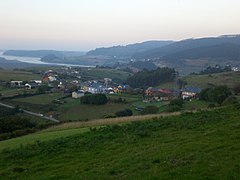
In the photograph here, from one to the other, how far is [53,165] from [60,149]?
2572 mm

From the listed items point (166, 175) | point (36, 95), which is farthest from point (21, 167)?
point (36, 95)

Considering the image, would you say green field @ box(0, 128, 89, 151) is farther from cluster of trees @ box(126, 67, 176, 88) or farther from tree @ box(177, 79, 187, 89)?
cluster of trees @ box(126, 67, 176, 88)

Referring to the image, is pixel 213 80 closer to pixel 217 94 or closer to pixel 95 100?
pixel 95 100

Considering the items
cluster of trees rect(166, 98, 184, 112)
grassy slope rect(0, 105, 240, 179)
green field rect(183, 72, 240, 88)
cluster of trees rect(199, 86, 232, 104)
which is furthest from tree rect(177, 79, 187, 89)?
grassy slope rect(0, 105, 240, 179)

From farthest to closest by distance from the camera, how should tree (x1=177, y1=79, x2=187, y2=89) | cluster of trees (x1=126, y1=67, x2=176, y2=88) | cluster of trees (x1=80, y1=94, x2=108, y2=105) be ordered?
cluster of trees (x1=126, y1=67, x2=176, y2=88) → tree (x1=177, y1=79, x2=187, y2=89) → cluster of trees (x1=80, y1=94, x2=108, y2=105)

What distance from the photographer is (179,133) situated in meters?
15.1

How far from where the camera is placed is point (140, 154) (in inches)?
462

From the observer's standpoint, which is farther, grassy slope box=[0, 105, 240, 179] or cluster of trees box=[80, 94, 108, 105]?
cluster of trees box=[80, 94, 108, 105]

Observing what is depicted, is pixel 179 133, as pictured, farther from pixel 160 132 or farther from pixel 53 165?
pixel 53 165

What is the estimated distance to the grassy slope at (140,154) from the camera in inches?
358

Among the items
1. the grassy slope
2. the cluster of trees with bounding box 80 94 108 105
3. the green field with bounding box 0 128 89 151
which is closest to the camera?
the grassy slope

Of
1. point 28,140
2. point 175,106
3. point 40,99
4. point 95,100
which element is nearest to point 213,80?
point 95,100

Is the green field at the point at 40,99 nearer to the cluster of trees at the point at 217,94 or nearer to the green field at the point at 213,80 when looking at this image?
the cluster of trees at the point at 217,94

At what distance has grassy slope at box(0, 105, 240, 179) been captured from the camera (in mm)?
9088
